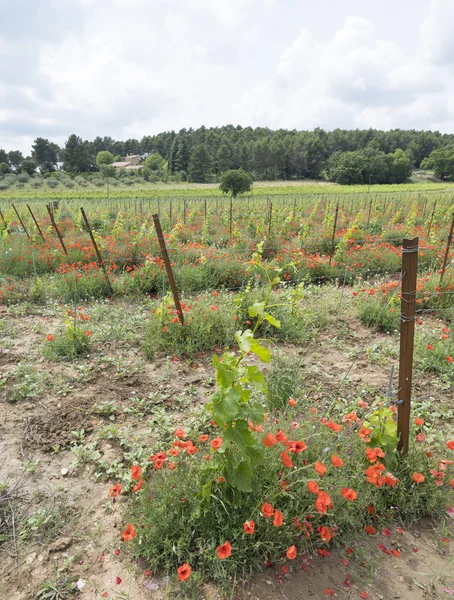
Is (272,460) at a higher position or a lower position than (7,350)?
higher

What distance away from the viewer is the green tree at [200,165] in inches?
2403

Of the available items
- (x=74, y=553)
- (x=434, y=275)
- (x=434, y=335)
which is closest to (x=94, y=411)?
(x=74, y=553)

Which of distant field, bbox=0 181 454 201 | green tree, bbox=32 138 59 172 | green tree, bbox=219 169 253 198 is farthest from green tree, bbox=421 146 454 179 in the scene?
green tree, bbox=32 138 59 172

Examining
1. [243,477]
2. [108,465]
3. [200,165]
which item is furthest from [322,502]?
[200,165]

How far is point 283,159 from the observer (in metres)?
64.2

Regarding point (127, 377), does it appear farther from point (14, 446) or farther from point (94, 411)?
point (14, 446)

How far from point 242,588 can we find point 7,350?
391 centimetres

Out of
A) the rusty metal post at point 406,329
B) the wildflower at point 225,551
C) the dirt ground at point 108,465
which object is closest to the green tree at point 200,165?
the dirt ground at point 108,465

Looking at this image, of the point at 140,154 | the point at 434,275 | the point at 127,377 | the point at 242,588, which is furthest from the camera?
the point at 140,154

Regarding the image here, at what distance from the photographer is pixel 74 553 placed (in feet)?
6.36

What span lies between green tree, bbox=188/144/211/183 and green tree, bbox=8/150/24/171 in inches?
1222

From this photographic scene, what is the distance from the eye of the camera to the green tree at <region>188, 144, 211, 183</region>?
61031mm

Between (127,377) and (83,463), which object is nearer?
(83,463)

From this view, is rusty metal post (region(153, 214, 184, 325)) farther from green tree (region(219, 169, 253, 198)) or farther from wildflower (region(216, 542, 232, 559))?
green tree (region(219, 169, 253, 198))
